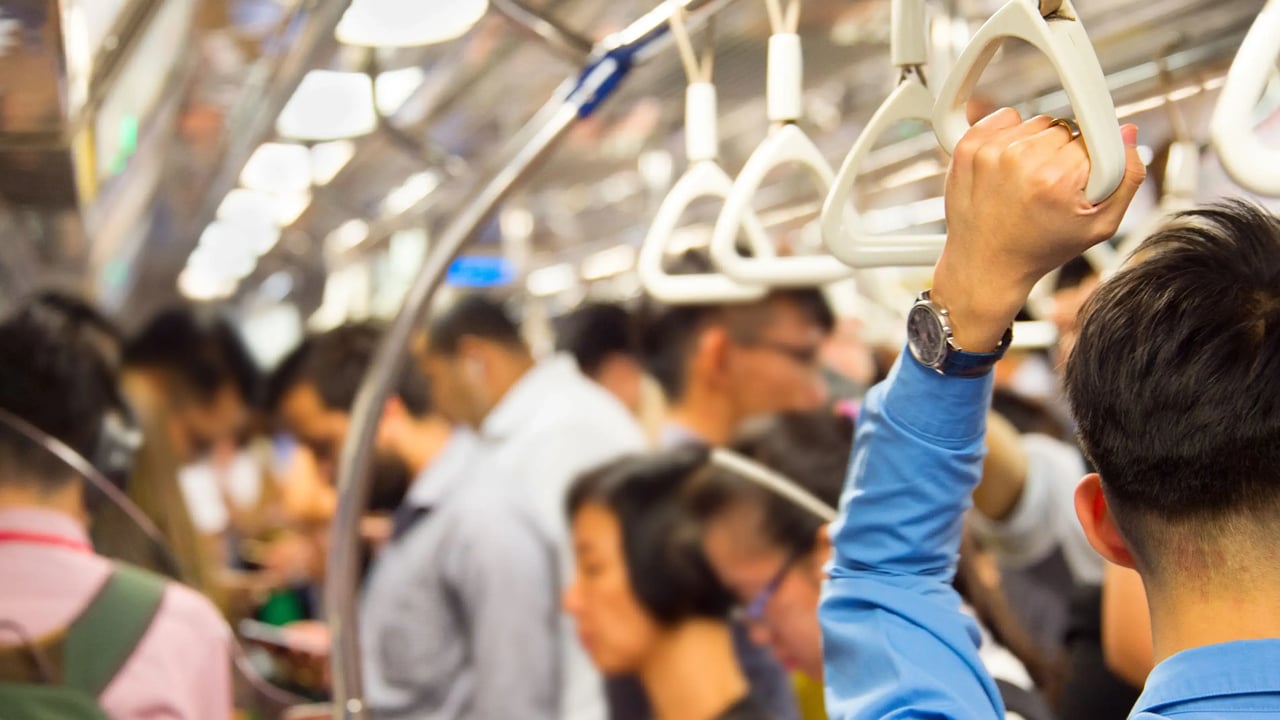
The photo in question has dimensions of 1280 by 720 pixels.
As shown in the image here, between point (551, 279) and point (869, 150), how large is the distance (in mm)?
5275

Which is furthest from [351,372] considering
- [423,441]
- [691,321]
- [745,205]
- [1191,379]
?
[1191,379]

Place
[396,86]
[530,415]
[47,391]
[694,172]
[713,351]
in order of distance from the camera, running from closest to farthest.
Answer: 1. [694,172]
2. [47,391]
3. [396,86]
4. [713,351]
5. [530,415]

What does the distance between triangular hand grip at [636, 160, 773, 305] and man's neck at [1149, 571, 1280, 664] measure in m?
→ 0.59

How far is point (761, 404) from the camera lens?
289 centimetres

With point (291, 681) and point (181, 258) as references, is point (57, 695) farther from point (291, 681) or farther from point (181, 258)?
point (181, 258)

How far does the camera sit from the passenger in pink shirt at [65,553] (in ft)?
5.54

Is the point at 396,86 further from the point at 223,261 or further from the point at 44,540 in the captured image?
the point at 223,261

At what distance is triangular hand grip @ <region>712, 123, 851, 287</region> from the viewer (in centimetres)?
117

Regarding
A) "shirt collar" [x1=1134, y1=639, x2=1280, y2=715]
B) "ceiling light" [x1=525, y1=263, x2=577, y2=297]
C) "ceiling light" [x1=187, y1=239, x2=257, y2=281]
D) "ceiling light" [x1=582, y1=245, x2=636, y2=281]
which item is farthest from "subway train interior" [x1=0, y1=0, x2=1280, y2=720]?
"ceiling light" [x1=525, y1=263, x2=577, y2=297]

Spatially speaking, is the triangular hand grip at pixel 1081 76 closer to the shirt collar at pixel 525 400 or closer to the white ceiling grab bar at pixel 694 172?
the white ceiling grab bar at pixel 694 172

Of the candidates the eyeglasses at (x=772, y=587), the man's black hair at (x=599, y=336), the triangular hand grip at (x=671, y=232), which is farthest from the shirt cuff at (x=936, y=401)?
the man's black hair at (x=599, y=336)

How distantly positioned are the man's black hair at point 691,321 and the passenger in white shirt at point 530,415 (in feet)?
0.64

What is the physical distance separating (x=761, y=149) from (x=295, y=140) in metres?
1.93

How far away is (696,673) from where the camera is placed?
2127mm
